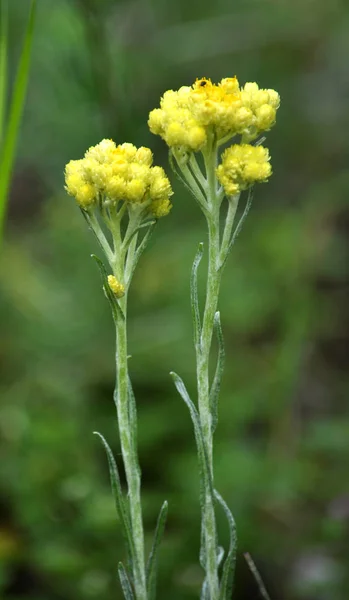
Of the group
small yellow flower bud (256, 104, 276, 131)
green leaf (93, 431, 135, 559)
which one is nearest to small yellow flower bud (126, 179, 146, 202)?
small yellow flower bud (256, 104, 276, 131)

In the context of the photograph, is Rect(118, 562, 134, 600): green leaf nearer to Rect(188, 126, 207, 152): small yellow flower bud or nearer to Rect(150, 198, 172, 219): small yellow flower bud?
Rect(150, 198, 172, 219): small yellow flower bud

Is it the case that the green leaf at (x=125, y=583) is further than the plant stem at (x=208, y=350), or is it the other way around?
the green leaf at (x=125, y=583)

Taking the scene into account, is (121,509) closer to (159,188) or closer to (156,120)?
(159,188)

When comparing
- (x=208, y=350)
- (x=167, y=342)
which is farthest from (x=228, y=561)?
(x=167, y=342)

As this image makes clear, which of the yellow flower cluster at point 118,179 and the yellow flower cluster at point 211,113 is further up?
the yellow flower cluster at point 211,113

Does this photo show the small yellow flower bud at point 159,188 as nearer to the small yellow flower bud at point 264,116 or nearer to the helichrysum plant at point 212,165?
the helichrysum plant at point 212,165

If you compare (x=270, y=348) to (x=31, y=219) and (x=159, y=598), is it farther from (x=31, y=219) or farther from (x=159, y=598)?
(x=31, y=219)

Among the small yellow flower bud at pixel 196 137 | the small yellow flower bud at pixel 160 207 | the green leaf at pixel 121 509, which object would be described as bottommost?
the green leaf at pixel 121 509

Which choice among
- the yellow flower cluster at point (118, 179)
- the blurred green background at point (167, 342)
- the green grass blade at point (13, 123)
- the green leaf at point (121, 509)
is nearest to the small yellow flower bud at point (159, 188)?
the yellow flower cluster at point (118, 179)
